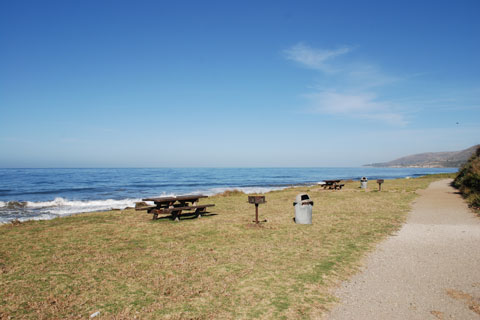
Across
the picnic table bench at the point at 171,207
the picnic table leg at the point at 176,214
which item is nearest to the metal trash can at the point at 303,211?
the picnic table bench at the point at 171,207

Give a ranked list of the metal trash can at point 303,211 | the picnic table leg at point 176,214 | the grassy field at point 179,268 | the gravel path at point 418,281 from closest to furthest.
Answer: the gravel path at point 418,281
the grassy field at point 179,268
the metal trash can at point 303,211
the picnic table leg at point 176,214

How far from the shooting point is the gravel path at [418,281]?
149 inches

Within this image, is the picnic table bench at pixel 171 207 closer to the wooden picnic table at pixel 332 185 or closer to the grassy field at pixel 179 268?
the grassy field at pixel 179 268

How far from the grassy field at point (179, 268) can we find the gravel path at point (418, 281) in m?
0.37

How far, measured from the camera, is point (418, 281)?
4.79 meters

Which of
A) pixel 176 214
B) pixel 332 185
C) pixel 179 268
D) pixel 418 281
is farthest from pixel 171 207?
pixel 332 185

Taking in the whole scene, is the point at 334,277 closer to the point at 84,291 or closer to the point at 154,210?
the point at 84,291

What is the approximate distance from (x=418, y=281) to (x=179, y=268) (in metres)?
4.22

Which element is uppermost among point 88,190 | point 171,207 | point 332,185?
point 171,207

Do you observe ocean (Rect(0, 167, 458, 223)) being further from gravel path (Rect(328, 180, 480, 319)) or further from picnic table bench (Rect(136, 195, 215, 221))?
gravel path (Rect(328, 180, 480, 319))

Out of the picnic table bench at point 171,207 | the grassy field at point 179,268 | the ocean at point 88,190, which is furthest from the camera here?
the ocean at point 88,190

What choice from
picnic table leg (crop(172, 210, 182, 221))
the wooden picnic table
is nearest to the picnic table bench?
picnic table leg (crop(172, 210, 182, 221))

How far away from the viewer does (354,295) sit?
14.0 ft

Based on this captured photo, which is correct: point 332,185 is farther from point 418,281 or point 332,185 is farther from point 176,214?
point 418,281
